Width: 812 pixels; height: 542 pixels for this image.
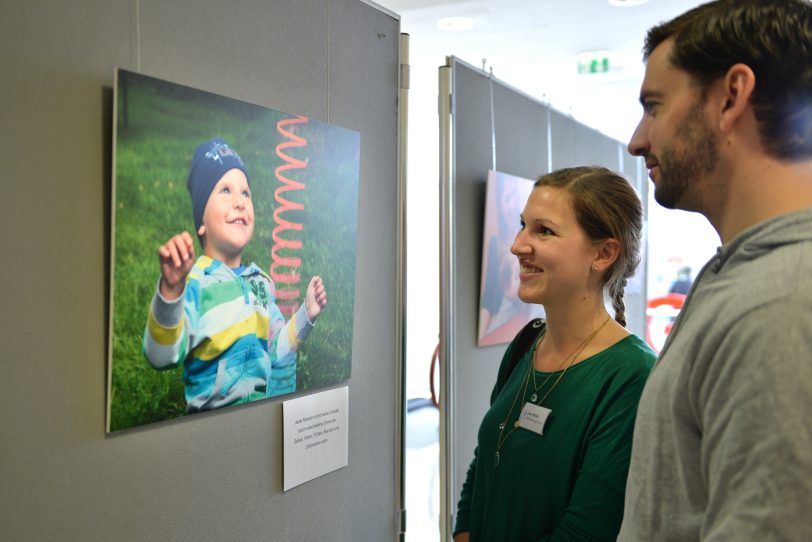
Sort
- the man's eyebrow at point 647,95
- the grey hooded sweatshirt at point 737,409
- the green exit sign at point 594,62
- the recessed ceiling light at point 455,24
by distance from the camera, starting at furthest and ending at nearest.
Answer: the green exit sign at point 594,62 < the recessed ceiling light at point 455,24 < the man's eyebrow at point 647,95 < the grey hooded sweatshirt at point 737,409

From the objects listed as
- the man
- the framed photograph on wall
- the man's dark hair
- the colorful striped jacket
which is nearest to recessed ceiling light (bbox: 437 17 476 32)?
the framed photograph on wall

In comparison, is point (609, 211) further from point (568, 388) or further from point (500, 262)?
point (500, 262)

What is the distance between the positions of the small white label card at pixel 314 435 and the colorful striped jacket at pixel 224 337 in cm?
11

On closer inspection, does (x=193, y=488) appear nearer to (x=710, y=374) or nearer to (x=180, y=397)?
(x=180, y=397)

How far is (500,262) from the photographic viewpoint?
10.1ft

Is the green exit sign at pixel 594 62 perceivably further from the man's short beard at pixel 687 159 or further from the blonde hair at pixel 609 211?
the man's short beard at pixel 687 159

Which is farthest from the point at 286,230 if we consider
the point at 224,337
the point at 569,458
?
the point at 569,458

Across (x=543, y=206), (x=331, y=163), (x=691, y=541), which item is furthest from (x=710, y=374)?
(x=331, y=163)

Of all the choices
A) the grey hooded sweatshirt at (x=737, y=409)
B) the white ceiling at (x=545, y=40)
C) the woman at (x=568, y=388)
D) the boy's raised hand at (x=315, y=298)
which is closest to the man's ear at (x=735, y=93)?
the grey hooded sweatshirt at (x=737, y=409)

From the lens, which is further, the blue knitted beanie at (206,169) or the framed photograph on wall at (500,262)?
the framed photograph on wall at (500,262)

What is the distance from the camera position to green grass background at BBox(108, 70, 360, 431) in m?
1.49

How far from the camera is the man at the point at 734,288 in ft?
2.51

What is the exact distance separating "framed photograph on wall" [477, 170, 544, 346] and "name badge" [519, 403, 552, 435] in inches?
52.8

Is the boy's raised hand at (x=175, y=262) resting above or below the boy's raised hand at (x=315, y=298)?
above
